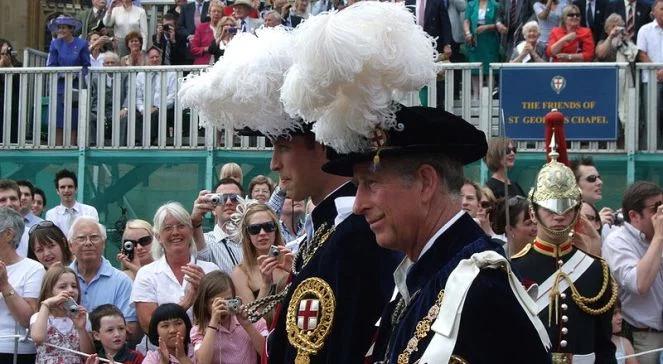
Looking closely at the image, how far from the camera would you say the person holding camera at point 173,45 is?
17812 mm

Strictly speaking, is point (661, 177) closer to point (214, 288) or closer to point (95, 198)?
point (95, 198)

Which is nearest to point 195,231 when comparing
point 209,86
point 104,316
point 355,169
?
point 104,316

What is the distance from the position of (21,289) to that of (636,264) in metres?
3.94

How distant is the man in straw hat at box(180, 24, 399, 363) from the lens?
5293 millimetres

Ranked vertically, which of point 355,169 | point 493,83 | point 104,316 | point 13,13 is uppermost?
point 13,13

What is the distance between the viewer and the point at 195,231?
9.65m

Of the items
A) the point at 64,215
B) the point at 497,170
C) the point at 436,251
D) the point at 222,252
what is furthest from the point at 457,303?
the point at 64,215

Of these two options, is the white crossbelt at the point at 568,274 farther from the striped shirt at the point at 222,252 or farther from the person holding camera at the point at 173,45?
the person holding camera at the point at 173,45

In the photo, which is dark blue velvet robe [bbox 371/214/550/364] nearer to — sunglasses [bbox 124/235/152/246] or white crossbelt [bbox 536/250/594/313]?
white crossbelt [bbox 536/250/594/313]

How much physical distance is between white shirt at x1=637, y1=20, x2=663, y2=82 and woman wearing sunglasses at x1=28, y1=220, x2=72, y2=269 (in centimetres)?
707

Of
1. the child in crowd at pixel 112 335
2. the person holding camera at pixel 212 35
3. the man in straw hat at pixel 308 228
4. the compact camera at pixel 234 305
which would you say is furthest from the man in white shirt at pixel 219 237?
the person holding camera at pixel 212 35

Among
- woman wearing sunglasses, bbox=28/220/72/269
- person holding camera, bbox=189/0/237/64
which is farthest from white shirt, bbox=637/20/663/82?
woman wearing sunglasses, bbox=28/220/72/269

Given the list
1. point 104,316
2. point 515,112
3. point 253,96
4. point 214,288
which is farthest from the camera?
point 515,112

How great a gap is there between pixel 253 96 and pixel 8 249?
4550 millimetres
